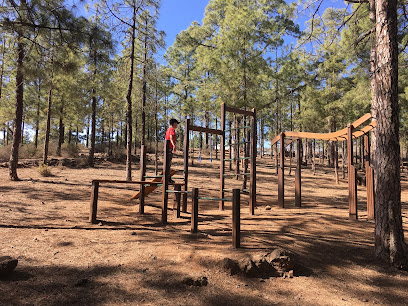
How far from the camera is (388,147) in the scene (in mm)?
3854

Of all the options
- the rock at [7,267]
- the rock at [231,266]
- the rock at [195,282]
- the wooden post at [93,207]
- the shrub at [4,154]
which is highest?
the shrub at [4,154]

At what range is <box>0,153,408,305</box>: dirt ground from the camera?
2.85 m

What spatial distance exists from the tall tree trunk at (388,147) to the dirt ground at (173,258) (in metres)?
0.38

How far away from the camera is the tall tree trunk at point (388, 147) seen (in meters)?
3.82

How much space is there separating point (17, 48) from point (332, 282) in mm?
8311

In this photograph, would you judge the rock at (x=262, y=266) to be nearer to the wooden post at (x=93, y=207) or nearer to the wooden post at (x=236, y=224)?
the wooden post at (x=236, y=224)

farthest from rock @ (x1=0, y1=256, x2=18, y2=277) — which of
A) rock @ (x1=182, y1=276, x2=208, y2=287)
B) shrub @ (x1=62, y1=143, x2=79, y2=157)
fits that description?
shrub @ (x1=62, y1=143, x2=79, y2=157)

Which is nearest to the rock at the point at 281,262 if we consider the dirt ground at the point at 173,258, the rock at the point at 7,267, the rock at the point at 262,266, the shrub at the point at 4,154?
the rock at the point at 262,266

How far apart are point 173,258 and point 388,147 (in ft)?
11.6

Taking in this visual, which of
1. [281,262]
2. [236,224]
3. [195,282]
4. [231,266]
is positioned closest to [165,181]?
[236,224]

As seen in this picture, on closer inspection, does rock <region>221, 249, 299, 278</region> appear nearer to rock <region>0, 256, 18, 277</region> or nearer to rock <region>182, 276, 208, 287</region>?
rock <region>182, 276, 208, 287</region>

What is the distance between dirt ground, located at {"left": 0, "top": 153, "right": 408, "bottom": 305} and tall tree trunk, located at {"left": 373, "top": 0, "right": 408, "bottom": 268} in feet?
1.23

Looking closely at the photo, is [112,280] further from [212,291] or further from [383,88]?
[383,88]

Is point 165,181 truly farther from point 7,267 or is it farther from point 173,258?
point 7,267
